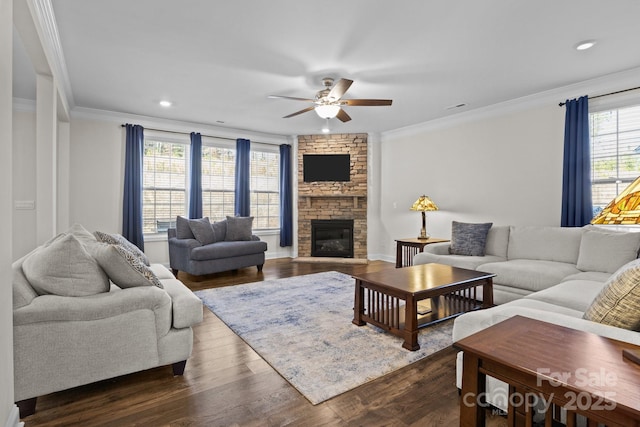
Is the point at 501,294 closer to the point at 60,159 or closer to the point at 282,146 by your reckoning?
the point at 282,146

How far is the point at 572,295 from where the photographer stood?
247 centimetres

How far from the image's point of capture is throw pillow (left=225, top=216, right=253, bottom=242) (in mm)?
5859

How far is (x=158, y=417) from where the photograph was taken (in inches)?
71.6

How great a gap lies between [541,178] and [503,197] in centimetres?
57

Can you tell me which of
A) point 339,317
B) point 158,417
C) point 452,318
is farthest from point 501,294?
point 158,417

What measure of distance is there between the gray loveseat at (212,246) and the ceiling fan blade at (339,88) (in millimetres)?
Answer: 2922

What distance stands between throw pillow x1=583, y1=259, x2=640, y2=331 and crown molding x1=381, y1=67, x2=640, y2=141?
3685mm

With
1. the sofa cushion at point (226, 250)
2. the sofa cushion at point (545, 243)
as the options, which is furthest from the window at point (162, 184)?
the sofa cushion at point (545, 243)

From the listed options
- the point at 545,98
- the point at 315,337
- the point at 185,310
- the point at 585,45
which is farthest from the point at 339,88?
the point at 545,98

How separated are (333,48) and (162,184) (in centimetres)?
430

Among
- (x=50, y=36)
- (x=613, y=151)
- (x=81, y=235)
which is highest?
(x=50, y=36)

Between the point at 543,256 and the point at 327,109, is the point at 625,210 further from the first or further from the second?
the point at 543,256

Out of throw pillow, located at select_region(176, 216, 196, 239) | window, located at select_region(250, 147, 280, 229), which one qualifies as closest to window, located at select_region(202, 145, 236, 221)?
window, located at select_region(250, 147, 280, 229)

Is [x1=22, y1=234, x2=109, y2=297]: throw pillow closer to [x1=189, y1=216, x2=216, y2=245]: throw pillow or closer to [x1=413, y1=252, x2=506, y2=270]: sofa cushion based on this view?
[x1=189, y1=216, x2=216, y2=245]: throw pillow
